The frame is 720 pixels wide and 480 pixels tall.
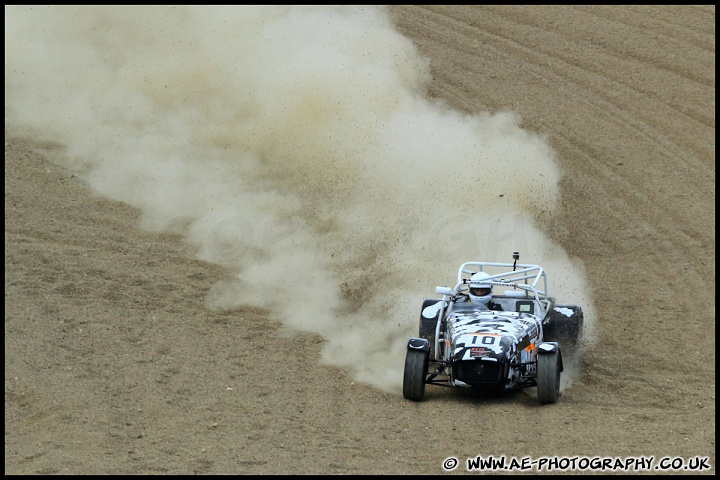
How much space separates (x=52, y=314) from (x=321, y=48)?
11.8m

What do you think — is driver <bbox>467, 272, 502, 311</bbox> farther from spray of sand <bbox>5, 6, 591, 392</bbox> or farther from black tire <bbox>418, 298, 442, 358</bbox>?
spray of sand <bbox>5, 6, 591, 392</bbox>

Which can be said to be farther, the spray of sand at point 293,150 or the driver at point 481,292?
the spray of sand at point 293,150

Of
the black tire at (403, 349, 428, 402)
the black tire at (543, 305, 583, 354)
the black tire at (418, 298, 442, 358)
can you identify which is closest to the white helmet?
the black tire at (418, 298, 442, 358)

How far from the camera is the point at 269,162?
22.4 m

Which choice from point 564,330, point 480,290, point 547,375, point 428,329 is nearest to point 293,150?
point 428,329

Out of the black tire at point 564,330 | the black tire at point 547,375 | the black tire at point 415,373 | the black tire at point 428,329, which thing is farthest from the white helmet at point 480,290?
the black tire at point 547,375

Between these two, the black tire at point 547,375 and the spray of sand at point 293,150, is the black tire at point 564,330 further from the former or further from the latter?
the spray of sand at point 293,150

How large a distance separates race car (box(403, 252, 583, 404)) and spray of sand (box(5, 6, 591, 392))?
1.75 metres

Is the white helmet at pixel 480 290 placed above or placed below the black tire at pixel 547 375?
above

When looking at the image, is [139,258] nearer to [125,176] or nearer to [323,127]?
[125,176]

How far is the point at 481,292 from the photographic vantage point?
14.1 m

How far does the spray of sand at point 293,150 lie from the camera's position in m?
18.3

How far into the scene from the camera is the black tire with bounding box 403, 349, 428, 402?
12.5 m

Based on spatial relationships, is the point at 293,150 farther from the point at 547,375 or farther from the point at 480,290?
the point at 547,375
